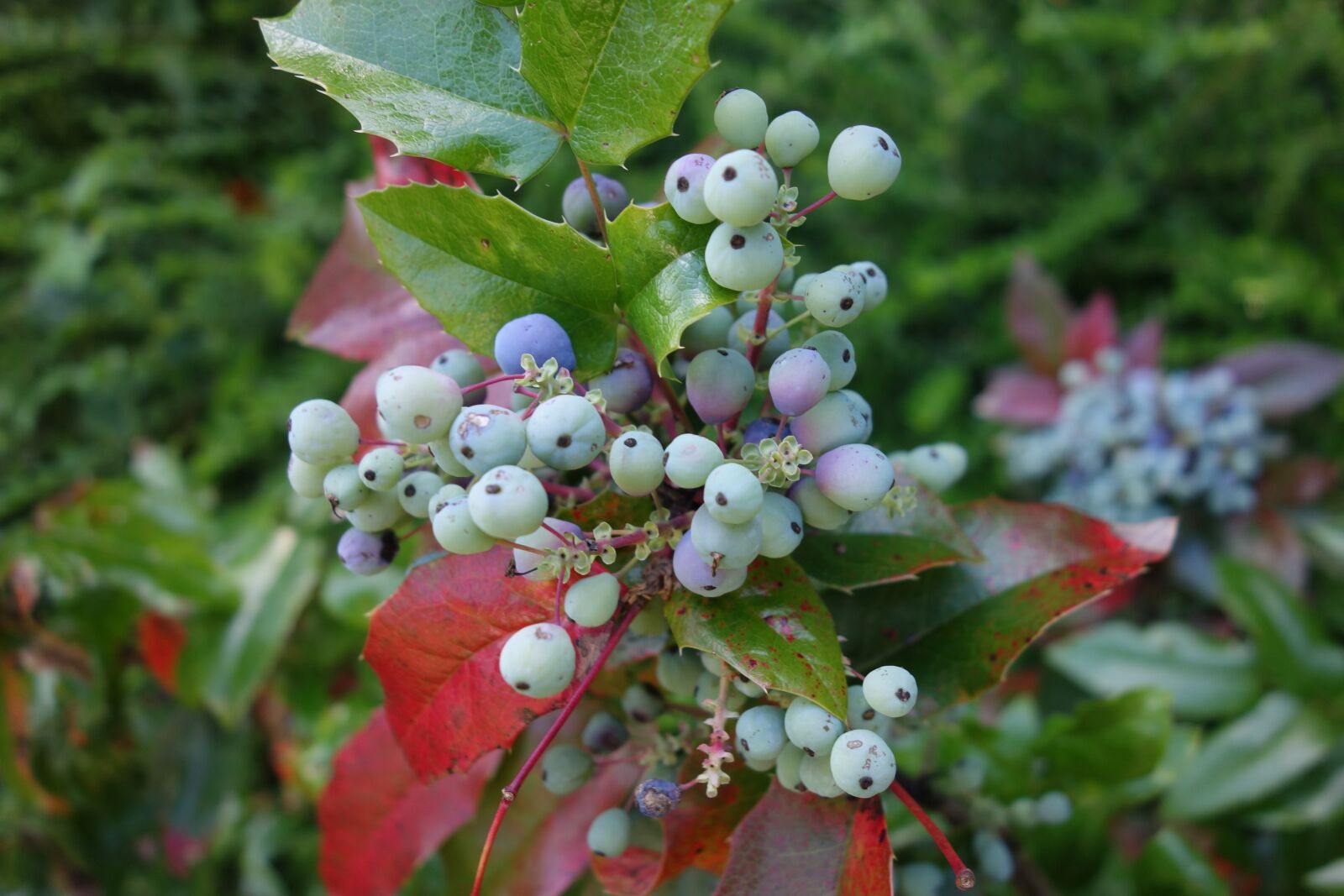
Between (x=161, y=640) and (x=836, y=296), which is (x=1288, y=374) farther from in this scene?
(x=161, y=640)

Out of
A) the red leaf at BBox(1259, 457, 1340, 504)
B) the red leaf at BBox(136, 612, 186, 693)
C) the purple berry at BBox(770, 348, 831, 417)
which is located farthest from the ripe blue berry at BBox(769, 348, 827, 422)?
the red leaf at BBox(1259, 457, 1340, 504)

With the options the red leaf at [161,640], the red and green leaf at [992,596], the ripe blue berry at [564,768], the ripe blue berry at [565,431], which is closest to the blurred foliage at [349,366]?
the red leaf at [161,640]


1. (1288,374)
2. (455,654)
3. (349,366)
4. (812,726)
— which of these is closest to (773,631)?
(812,726)

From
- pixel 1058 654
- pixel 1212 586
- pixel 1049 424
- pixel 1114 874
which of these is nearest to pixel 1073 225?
pixel 1049 424

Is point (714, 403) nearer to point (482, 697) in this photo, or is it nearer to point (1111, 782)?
point (482, 697)

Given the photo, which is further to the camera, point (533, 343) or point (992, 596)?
point (992, 596)

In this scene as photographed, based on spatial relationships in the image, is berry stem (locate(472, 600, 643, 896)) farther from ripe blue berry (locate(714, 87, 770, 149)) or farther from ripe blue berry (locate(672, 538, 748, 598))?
ripe blue berry (locate(714, 87, 770, 149))
